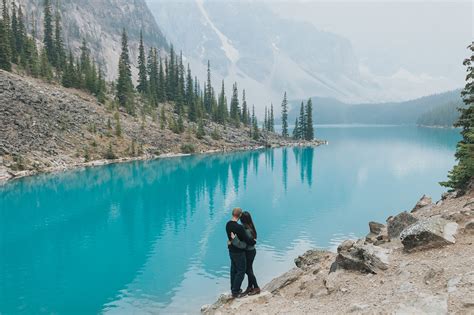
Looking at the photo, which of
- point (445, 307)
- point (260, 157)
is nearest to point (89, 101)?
point (260, 157)

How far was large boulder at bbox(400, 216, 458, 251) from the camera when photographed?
50.3ft

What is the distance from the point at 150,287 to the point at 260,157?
9231 cm

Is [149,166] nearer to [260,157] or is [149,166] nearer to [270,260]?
[260,157]

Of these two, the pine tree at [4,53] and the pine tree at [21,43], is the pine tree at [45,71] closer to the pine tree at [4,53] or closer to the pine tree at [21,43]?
the pine tree at [21,43]

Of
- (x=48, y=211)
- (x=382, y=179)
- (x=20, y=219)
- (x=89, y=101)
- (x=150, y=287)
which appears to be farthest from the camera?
(x=89, y=101)

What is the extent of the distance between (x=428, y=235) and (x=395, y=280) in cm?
292

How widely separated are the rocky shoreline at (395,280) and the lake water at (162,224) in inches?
311

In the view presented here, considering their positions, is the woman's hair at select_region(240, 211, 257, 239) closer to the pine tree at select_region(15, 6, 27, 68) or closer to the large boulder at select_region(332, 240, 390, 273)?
the large boulder at select_region(332, 240, 390, 273)

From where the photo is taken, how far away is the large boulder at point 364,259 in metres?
15.1

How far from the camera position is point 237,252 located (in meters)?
15.0

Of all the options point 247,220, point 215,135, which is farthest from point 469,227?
point 215,135

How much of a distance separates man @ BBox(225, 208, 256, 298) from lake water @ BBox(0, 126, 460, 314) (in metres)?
7.59

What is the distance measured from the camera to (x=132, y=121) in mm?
114375

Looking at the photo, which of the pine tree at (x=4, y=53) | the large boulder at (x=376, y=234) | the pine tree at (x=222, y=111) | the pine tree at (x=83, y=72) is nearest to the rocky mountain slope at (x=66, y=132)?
the pine tree at (x=83, y=72)
